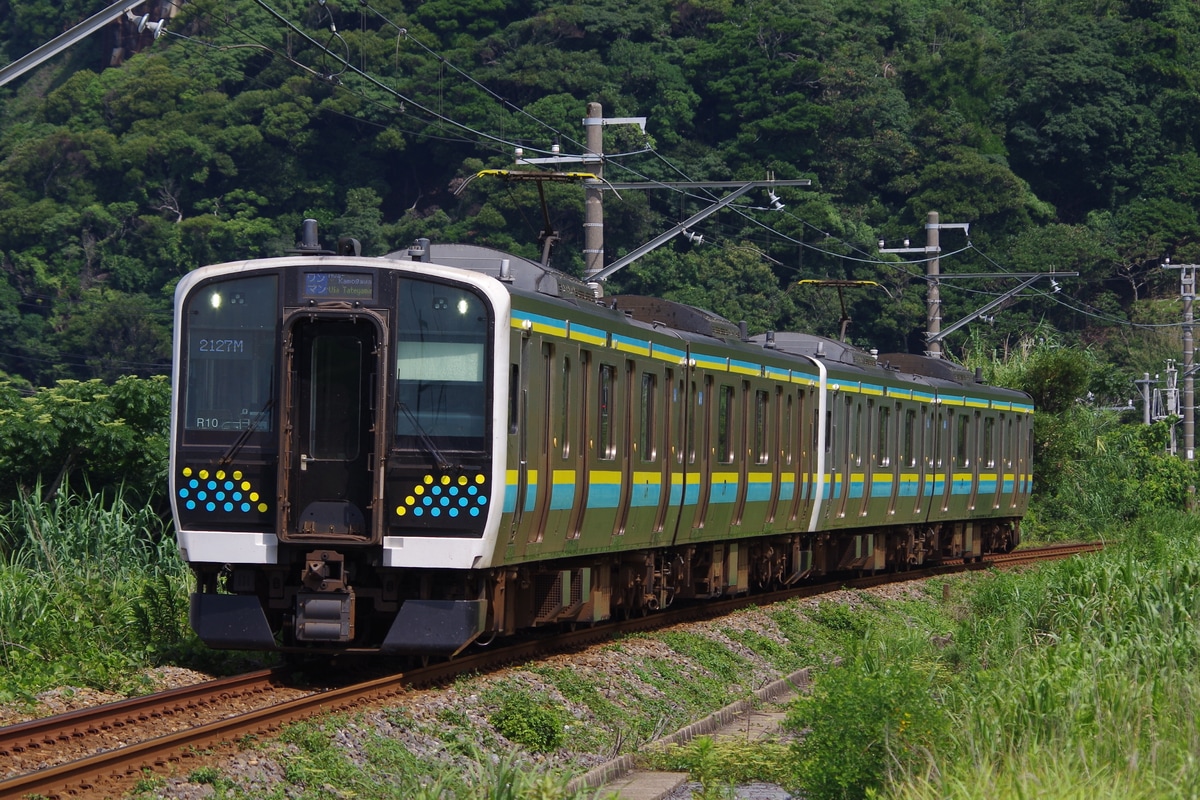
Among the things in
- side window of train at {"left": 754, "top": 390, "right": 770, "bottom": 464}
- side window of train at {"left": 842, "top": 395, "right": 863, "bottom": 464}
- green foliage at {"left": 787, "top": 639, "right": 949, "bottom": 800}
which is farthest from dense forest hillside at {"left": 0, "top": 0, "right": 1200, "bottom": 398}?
green foliage at {"left": 787, "top": 639, "right": 949, "bottom": 800}

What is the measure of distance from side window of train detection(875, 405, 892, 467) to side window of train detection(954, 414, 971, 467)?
10.9ft

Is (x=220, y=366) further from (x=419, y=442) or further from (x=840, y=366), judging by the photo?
(x=840, y=366)

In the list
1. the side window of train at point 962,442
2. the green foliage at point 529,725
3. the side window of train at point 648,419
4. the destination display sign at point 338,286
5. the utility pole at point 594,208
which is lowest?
the green foliage at point 529,725

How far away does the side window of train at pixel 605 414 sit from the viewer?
46.2ft

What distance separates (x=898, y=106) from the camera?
248 feet

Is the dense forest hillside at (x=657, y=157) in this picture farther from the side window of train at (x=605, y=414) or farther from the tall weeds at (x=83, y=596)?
the side window of train at (x=605, y=414)

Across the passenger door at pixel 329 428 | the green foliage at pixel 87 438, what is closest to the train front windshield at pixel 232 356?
the passenger door at pixel 329 428

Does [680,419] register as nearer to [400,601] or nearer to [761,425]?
[761,425]

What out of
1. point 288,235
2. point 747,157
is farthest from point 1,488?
point 747,157

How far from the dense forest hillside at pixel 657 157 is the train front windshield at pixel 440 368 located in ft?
166

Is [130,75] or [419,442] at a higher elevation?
[130,75]

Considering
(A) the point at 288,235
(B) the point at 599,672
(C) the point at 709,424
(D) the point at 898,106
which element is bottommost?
(B) the point at 599,672

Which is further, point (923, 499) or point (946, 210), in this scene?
point (946, 210)

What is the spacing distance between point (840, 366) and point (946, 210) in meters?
50.4
